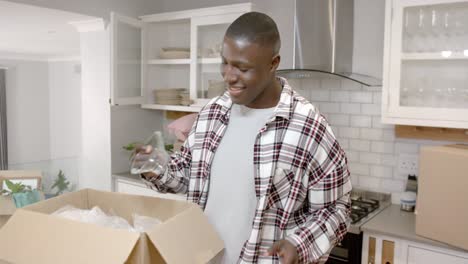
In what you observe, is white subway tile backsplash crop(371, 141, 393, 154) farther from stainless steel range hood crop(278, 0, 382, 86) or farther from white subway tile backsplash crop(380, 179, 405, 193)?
stainless steel range hood crop(278, 0, 382, 86)

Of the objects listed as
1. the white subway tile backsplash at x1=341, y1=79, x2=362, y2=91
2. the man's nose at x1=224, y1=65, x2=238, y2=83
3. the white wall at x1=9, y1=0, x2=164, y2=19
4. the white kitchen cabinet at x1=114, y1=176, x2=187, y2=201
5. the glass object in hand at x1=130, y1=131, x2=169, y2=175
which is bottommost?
the white kitchen cabinet at x1=114, y1=176, x2=187, y2=201

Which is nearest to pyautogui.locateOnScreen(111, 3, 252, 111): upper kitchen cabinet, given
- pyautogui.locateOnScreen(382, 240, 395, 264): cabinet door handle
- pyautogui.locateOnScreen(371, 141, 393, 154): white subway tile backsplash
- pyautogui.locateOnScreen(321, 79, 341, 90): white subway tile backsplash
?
pyautogui.locateOnScreen(321, 79, 341, 90): white subway tile backsplash

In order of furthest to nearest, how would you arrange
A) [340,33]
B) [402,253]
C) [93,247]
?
1. [340,33]
2. [402,253]
3. [93,247]

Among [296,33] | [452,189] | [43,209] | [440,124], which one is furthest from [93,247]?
[296,33]

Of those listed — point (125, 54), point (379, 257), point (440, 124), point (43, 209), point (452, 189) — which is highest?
point (125, 54)

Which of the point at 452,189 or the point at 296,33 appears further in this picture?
the point at 296,33

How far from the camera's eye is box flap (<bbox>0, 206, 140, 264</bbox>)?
2.64 feet

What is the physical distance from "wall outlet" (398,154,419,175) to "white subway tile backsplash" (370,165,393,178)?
0.06 meters

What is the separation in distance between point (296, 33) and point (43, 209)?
1992 millimetres

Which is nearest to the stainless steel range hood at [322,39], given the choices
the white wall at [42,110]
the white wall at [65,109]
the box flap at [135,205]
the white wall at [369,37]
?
the white wall at [369,37]

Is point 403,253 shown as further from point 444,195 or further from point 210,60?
point 210,60

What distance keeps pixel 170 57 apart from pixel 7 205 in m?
2.03

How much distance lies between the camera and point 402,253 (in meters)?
2.14

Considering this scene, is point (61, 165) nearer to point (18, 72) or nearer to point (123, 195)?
point (123, 195)
